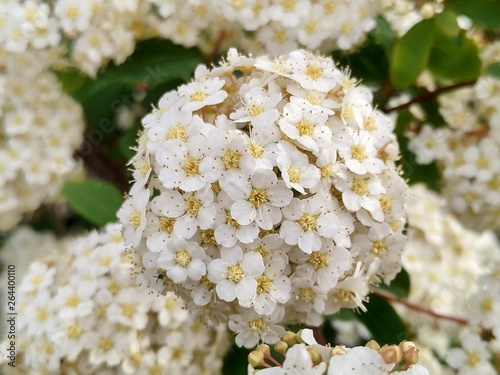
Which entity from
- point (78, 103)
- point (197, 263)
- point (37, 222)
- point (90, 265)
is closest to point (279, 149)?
point (197, 263)

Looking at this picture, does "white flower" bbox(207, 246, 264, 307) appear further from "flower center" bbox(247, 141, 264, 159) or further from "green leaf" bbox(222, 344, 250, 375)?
"green leaf" bbox(222, 344, 250, 375)

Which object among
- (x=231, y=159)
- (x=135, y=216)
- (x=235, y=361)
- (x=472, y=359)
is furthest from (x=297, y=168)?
(x=472, y=359)

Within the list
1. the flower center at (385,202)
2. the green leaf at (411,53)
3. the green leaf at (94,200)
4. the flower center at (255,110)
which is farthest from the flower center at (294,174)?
the green leaf at (94,200)

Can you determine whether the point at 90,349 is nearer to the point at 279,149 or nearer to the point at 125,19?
the point at 279,149

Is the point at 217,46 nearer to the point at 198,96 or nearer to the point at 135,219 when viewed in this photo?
the point at 198,96

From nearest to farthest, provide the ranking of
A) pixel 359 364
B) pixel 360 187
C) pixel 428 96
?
pixel 359 364 < pixel 360 187 < pixel 428 96

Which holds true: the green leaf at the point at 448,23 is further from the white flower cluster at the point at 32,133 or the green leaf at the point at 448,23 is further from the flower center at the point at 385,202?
the white flower cluster at the point at 32,133

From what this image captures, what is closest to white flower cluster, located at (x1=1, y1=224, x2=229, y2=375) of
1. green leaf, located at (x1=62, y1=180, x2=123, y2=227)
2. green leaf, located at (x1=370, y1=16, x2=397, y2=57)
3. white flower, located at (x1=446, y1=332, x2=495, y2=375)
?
green leaf, located at (x1=62, y1=180, x2=123, y2=227)
